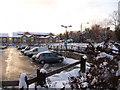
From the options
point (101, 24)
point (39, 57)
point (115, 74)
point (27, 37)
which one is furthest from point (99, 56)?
point (27, 37)

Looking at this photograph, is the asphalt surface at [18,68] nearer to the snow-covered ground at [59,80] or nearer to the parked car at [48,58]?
the parked car at [48,58]

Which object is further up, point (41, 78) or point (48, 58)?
point (41, 78)

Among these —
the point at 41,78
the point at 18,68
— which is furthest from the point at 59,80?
the point at 18,68

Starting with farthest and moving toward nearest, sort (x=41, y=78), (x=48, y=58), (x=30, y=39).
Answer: (x=30, y=39)
(x=48, y=58)
(x=41, y=78)

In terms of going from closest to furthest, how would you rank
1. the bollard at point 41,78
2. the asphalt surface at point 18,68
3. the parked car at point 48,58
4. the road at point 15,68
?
the bollard at point 41,78 → the asphalt surface at point 18,68 → the road at point 15,68 → the parked car at point 48,58

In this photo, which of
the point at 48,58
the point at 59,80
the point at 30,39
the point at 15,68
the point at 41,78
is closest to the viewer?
the point at 41,78

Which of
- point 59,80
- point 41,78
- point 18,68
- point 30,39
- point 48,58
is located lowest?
point 18,68

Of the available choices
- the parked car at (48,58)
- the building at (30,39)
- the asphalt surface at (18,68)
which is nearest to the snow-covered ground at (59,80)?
the asphalt surface at (18,68)

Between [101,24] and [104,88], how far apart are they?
63195 millimetres

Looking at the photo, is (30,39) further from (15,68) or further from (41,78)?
(41,78)

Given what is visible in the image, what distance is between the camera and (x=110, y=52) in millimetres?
3670

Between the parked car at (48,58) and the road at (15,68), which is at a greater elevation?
the parked car at (48,58)

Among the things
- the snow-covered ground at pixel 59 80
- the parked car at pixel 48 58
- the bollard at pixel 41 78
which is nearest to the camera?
the bollard at pixel 41 78

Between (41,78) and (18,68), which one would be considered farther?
(18,68)
